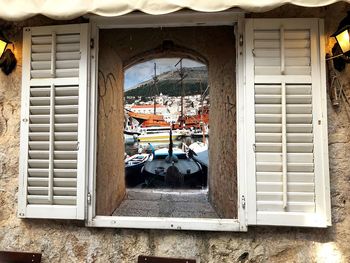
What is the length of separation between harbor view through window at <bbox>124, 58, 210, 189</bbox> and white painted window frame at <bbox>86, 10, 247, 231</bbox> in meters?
1.73

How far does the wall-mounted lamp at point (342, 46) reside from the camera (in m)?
2.02

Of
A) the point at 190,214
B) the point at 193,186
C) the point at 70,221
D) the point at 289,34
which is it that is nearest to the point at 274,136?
the point at 289,34

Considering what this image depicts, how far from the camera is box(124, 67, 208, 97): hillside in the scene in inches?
160

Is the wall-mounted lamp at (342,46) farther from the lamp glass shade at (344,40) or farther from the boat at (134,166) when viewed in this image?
the boat at (134,166)

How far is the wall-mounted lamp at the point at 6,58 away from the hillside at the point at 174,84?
1848 millimetres

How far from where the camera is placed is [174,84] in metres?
4.14

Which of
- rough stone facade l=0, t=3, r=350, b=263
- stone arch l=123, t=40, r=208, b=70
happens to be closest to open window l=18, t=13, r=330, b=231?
rough stone facade l=0, t=3, r=350, b=263

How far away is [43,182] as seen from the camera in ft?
7.52

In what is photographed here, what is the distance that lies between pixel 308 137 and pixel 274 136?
0.86ft

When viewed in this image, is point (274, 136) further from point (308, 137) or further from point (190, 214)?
point (190, 214)

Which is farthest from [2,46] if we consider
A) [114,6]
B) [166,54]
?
[166,54]

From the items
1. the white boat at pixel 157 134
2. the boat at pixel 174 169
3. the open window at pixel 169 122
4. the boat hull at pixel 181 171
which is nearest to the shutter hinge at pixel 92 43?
the open window at pixel 169 122

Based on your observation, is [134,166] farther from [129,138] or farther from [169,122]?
[169,122]

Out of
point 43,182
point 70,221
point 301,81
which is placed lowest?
point 70,221
